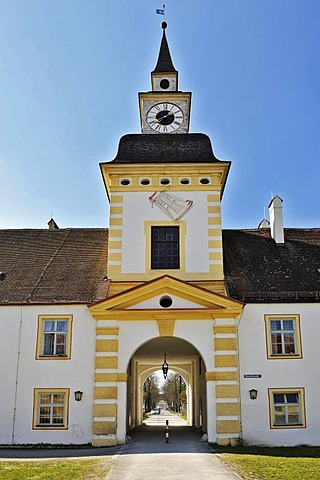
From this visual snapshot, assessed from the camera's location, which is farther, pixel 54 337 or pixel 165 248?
pixel 165 248

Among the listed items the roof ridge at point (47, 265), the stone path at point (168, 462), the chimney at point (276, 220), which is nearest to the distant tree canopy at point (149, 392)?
the roof ridge at point (47, 265)

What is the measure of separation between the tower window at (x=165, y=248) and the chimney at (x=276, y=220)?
216 inches

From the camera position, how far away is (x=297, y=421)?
19438 mm

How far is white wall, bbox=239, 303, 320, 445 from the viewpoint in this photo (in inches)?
754

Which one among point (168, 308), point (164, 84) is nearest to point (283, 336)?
point (168, 308)

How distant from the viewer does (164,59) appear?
28094 mm

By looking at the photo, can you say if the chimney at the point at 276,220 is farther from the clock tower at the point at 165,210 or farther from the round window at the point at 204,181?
the round window at the point at 204,181

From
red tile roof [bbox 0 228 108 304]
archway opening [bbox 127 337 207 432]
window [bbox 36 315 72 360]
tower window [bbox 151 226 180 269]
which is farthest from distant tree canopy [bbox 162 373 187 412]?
window [bbox 36 315 72 360]

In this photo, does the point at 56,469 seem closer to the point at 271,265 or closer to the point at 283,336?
the point at 283,336

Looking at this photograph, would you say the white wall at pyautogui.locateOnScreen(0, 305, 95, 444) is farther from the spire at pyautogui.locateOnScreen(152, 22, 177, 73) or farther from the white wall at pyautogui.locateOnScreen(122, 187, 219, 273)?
the spire at pyautogui.locateOnScreen(152, 22, 177, 73)

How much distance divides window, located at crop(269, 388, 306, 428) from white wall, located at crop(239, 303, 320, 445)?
0.17 meters

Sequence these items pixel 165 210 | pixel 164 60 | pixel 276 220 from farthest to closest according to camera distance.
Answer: pixel 164 60
pixel 276 220
pixel 165 210

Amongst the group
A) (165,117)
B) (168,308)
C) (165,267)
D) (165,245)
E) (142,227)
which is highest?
(165,117)

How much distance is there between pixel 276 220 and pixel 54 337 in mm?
11353
